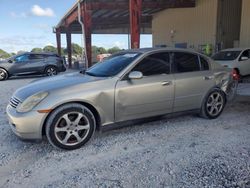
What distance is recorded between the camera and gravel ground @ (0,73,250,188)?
3.21 meters

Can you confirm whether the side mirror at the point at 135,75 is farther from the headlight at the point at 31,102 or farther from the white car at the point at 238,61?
the white car at the point at 238,61

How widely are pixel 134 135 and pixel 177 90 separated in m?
1.13

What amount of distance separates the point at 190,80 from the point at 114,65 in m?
1.44

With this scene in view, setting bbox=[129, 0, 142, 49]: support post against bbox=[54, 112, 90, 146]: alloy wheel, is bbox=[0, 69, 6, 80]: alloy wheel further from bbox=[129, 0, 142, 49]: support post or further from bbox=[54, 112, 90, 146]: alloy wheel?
bbox=[54, 112, 90, 146]: alloy wheel

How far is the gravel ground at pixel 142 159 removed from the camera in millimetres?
3209

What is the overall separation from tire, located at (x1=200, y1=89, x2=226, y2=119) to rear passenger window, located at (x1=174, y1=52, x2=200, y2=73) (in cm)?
63

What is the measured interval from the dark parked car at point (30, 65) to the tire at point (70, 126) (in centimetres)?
1241

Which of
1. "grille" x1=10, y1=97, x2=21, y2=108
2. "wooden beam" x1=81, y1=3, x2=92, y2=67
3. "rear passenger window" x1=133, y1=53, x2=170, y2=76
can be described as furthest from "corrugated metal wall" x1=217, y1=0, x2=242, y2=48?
"grille" x1=10, y1=97, x2=21, y2=108

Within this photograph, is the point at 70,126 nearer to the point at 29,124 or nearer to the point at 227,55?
the point at 29,124

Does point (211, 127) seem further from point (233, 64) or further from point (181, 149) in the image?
point (233, 64)

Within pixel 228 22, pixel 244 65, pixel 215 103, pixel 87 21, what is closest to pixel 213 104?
pixel 215 103

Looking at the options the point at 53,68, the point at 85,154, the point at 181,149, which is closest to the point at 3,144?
the point at 85,154

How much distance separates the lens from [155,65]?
4891mm

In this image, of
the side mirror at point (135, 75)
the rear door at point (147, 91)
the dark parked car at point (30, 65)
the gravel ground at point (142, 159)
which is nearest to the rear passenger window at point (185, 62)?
the rear door at point (147, 91)
